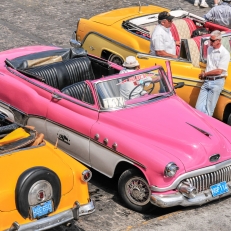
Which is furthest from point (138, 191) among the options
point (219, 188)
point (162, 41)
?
point (162, 41)

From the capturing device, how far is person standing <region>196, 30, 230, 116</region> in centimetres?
943

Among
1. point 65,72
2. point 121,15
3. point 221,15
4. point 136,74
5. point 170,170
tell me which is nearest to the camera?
point 170,170

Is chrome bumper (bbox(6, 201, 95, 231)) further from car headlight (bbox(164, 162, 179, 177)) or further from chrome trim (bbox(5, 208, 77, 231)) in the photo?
car headlight (bbox(164, 162, 179, 177))

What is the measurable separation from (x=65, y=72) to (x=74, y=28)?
18.6 ft

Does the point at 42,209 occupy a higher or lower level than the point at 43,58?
lower

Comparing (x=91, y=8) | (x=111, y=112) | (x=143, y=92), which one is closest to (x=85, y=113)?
(x=111, y=112)

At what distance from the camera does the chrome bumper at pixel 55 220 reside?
6.01 metres

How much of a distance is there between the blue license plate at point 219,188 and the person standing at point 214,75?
223 centimetres

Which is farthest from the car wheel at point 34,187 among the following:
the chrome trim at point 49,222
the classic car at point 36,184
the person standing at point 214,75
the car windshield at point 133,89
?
the person standing at point 214,75

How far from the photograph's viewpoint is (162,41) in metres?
10.1

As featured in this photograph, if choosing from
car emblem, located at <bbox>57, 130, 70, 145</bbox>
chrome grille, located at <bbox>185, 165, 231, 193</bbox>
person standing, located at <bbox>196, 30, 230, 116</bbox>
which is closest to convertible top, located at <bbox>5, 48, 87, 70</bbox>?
car emblem, located at <bbox>57, 130, 70, 145</bbox>

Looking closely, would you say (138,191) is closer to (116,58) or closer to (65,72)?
(65,72)

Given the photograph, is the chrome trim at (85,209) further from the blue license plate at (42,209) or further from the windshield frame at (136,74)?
the windshield frame at (136,74)

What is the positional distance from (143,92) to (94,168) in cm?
129
